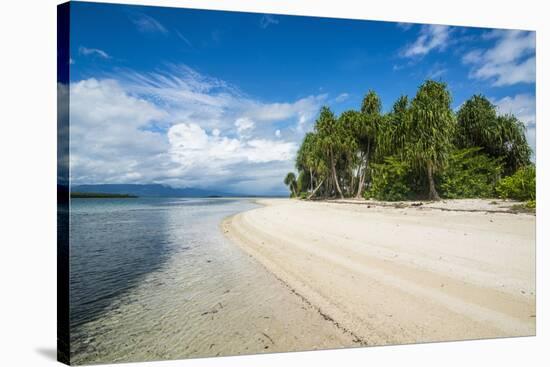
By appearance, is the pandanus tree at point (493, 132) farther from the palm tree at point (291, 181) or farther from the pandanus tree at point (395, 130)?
the palm tree at point (291, 181)

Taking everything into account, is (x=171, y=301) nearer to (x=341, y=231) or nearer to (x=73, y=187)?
(x=73, y=187)

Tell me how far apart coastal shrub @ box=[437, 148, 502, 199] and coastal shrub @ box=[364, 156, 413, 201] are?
698mm

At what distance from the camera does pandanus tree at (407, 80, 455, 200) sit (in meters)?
4.52

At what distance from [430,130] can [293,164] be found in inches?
98.4

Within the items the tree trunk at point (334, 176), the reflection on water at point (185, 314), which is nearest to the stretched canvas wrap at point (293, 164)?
the reflection on water at point (185, 314)

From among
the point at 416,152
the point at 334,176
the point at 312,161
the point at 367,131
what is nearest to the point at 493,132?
the point at 416,152

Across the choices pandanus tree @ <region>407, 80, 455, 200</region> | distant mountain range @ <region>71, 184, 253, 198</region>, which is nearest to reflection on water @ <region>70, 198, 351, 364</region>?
distant mountain range @ <region>71, 184, 253, 198</region>

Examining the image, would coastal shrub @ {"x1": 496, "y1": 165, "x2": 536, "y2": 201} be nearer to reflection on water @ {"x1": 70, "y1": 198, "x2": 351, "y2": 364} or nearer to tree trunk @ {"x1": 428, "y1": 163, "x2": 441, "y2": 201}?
tree trunk @ {"x1": 428, "y1": 163, "x2": 441, "y2": 201}

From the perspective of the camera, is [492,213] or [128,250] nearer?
[492,213]

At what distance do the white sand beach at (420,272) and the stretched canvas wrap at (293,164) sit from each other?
0.08 ft

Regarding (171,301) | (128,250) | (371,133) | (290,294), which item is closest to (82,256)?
(128,250)

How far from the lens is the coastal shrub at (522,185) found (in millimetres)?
4543

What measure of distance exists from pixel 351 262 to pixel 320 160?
1733 mm

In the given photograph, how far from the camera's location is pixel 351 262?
4242mm
